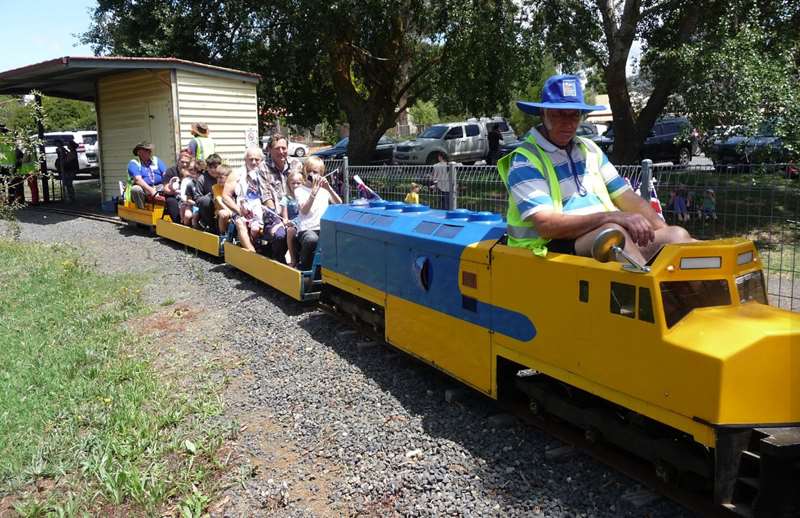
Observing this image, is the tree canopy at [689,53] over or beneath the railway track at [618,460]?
over

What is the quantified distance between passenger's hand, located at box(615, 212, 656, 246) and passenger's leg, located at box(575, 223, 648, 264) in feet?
0.09

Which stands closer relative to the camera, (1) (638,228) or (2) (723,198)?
(1) (638,228)

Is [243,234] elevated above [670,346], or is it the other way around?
[670,346]

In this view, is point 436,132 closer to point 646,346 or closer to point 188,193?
point 188,193

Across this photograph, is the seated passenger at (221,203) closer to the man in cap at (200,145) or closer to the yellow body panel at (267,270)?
the yellow body panel at (267,270)

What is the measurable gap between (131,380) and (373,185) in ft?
18.6

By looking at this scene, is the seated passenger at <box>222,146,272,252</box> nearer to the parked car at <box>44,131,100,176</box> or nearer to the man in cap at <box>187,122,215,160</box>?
the man in cap at <box>187,122,215,160</box>

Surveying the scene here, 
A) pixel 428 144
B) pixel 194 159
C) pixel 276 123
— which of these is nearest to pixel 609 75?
pixel 194 159

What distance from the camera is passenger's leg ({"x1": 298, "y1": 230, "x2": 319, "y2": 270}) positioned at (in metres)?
7.16

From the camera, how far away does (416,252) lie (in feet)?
15.9

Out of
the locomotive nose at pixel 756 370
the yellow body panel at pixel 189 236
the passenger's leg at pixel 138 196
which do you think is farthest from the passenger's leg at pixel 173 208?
the locomotive nose at pixel 756 370

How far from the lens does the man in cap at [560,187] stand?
138 inches

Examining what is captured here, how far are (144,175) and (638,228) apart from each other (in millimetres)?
11348

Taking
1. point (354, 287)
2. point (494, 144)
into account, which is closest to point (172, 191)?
point (354, 287)
